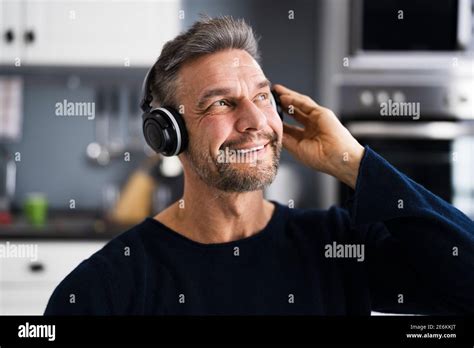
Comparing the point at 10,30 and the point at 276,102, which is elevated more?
the point at 10,30

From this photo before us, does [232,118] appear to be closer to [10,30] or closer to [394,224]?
[394,224]

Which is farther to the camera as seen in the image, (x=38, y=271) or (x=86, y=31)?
(x=86, y=31)

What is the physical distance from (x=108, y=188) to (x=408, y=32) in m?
1.29

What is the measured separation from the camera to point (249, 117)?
35.7 inches

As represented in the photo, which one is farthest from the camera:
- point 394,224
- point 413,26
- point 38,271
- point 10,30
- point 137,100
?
point 137,100

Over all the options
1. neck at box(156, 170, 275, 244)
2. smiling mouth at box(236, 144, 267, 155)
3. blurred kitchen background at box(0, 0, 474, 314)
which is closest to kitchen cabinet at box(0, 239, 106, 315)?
blurred kitchen background at box(0, 0, 474, 314)

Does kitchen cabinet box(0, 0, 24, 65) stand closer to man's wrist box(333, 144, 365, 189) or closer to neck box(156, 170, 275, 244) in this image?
neck box(156, 170, 275, 244)

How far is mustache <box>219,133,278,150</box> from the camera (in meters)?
0.90

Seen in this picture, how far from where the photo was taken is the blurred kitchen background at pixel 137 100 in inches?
71.4

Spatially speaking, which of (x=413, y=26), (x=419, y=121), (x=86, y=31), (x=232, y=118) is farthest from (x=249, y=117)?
(x=86, y=31)

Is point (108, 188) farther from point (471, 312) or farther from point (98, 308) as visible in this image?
point (471, 312)

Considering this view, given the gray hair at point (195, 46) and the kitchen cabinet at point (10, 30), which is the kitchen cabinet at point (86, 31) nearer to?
the kitchen cabinet at point (10, 30)

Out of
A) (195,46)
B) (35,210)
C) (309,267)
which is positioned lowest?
(35,210)

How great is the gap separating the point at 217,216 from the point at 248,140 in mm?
135
